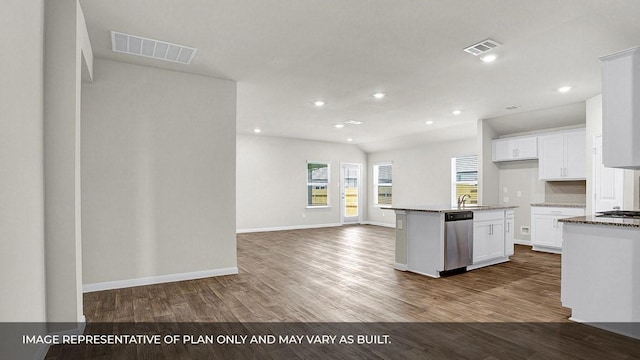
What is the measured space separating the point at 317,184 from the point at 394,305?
23.4 feet

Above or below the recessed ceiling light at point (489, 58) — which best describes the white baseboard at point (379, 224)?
below

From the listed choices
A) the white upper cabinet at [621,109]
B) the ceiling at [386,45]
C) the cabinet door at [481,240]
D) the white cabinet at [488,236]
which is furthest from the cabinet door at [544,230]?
the white upper cabinet at [621,109]

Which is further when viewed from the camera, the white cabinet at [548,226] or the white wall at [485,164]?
the white wall at [485,164]

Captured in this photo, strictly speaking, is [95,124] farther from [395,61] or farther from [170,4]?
[395,61]

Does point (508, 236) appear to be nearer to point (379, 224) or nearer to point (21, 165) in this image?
point (379, 224)

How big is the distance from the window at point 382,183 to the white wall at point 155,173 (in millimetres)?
7131

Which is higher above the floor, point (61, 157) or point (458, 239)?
point (61, 157)

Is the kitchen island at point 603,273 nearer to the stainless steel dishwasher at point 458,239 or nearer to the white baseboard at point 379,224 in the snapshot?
the stainless steel dishwasher at point 458,239

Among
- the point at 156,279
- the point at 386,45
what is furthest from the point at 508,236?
the point at 156,279

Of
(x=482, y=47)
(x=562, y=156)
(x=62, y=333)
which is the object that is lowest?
(x=62, y=333)

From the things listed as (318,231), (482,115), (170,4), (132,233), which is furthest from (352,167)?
(170,4)

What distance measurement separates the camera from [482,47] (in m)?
3.43

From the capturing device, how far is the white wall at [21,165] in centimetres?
168

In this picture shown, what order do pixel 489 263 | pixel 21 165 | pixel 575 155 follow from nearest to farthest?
1. pixel 21 165
2. pixel 489 263
3. pixel 575 155
